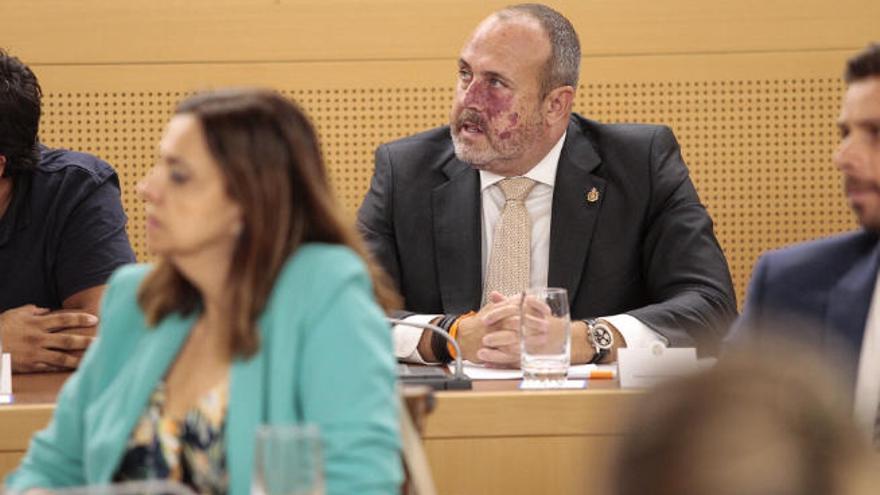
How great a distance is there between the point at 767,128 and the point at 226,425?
3.41m

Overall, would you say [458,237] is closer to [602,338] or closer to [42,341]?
[602,338]

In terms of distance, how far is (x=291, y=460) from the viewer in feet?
5.33

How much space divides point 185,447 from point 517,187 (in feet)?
6.84

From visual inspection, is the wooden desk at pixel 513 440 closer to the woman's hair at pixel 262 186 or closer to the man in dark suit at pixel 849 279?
the man in dark suit at pixel 849 279

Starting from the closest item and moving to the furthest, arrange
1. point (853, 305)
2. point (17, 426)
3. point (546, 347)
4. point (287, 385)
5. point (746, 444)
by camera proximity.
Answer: point (746, 444) → point (287, 385) → point (853, 305) → point (17, 426) → point (546, 347)

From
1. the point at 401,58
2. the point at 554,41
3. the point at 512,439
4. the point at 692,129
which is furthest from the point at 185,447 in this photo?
the point at 692,129

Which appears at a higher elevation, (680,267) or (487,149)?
(487,149)

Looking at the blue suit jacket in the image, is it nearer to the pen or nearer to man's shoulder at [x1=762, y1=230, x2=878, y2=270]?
man's shoulder at [x1=762, y1=230, x2=878, y2=270]

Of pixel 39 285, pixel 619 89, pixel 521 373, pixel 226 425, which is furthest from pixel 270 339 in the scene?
pixel 619 89

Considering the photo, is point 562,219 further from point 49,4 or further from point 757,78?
point 49,4

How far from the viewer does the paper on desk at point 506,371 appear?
3143 millimetres

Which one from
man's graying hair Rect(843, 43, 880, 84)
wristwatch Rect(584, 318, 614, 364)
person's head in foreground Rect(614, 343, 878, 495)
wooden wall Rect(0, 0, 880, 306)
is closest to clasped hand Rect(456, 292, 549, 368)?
wristwatch Rect(584, 318, 614, 364)

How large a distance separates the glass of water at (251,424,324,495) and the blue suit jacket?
1.06m

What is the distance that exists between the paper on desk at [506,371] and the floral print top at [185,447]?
1206 millimetres
